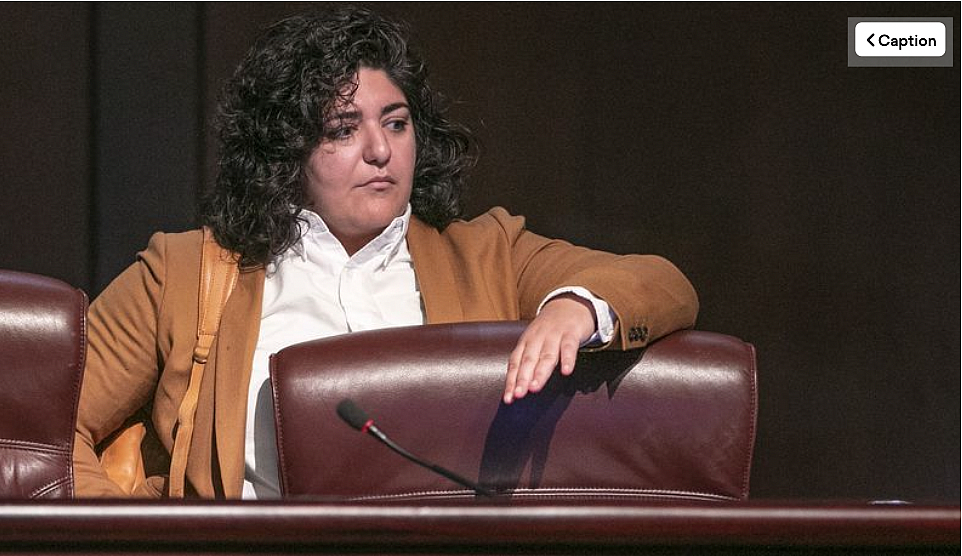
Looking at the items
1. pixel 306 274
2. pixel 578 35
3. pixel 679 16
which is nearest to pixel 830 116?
pixel 679 16

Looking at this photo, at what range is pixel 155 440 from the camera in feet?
6.45

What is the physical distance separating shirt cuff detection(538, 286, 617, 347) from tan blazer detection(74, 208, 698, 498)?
0.19 ft

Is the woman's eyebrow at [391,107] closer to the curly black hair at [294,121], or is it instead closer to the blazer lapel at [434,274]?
the curly black hair at [294,121]

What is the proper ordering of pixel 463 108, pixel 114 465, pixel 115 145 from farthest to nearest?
1. pixel 463 108
2. pixel 115 145
3. pixel 114 465

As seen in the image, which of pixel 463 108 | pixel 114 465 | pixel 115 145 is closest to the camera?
pixel 114 465

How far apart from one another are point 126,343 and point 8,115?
91cm

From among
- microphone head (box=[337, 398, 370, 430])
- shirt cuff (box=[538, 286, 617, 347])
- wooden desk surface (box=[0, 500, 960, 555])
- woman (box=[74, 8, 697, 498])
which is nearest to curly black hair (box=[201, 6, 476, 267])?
woman (box=[74, 8, 697, 498])

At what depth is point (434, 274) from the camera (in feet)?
6.53

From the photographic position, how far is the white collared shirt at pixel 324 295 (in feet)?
6.13

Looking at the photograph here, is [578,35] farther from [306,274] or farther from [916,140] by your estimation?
[306,274]

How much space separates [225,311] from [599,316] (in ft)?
2.00

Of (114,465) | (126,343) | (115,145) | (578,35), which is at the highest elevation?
(578,35)
